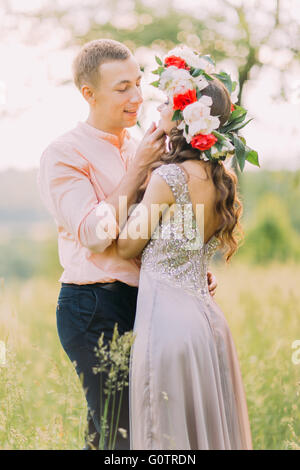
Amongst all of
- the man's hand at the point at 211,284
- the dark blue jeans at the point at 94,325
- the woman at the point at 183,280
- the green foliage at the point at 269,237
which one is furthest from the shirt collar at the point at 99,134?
the green foliage at the point at 269,237

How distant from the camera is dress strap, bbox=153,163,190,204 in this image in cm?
289

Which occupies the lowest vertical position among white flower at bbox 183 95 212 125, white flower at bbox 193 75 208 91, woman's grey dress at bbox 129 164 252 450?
woman's grey dress at bbox 129 164 252 450

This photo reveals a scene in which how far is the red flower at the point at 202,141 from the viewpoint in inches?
115

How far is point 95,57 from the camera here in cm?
325

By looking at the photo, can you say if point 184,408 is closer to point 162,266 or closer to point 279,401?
point 162,266

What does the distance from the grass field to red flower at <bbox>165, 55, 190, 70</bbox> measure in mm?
1531

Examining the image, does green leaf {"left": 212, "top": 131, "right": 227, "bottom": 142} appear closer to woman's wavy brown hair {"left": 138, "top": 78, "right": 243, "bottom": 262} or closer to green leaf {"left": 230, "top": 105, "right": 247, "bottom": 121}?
woman's wavy brown hair {"left": 138, "top": 78, "right": 243, "bottom": 262}

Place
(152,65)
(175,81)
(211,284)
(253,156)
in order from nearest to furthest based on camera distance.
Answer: (175,81) → (253,156) → (211,284) → (152,65)

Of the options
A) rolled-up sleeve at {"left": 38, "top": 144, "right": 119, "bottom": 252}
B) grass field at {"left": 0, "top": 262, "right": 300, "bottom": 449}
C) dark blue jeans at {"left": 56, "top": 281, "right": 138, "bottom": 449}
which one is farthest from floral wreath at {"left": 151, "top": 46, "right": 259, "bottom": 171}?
grass field at {"left": 0, "top": 262, "right": 300, "bottom": 449}

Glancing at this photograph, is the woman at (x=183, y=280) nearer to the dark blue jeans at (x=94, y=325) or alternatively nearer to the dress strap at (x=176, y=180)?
the dress strap at (x=176, y=180)

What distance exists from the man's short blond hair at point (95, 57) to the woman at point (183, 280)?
294mm

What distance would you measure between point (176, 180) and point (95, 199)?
0.45 metres

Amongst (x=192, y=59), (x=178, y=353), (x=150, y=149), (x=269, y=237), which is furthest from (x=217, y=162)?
(x=269, y=237)

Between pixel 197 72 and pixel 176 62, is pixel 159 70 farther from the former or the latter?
pixel 197 72
